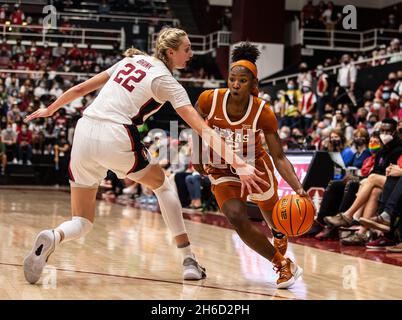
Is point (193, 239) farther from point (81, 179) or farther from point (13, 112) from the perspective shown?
point (13, 112)

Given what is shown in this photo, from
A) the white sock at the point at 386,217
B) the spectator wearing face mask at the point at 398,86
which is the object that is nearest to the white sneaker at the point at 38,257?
the white sock at the point at 386,217

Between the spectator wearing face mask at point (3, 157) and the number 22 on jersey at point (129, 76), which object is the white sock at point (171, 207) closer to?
the number 22 on jersey at point (129, 76)

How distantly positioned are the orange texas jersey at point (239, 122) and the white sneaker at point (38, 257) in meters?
1.23

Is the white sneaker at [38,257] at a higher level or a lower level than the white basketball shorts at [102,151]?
lower

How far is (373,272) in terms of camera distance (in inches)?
233

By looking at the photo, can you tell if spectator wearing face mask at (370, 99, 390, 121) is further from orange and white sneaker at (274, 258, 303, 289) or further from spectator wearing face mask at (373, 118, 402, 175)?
orange and white sneaker at (274, 258, 303, 289)

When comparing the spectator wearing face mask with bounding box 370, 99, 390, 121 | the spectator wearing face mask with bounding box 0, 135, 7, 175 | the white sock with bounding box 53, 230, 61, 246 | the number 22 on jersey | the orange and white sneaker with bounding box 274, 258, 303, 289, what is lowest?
the spectator wearing face mask with bounding box 0, 135, 7, 175

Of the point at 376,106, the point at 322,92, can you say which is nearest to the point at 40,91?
the point at 322,92

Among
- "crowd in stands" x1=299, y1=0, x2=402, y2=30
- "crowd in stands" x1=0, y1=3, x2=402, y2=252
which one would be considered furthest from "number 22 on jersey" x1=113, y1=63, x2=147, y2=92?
"crowd in stands" x1=299, y1=0, x2=402, y2=30

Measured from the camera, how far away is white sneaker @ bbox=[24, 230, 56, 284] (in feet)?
15.8

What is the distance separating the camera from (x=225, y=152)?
14.9ft

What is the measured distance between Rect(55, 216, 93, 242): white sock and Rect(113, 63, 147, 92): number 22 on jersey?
936mm

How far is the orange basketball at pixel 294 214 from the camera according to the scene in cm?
493
